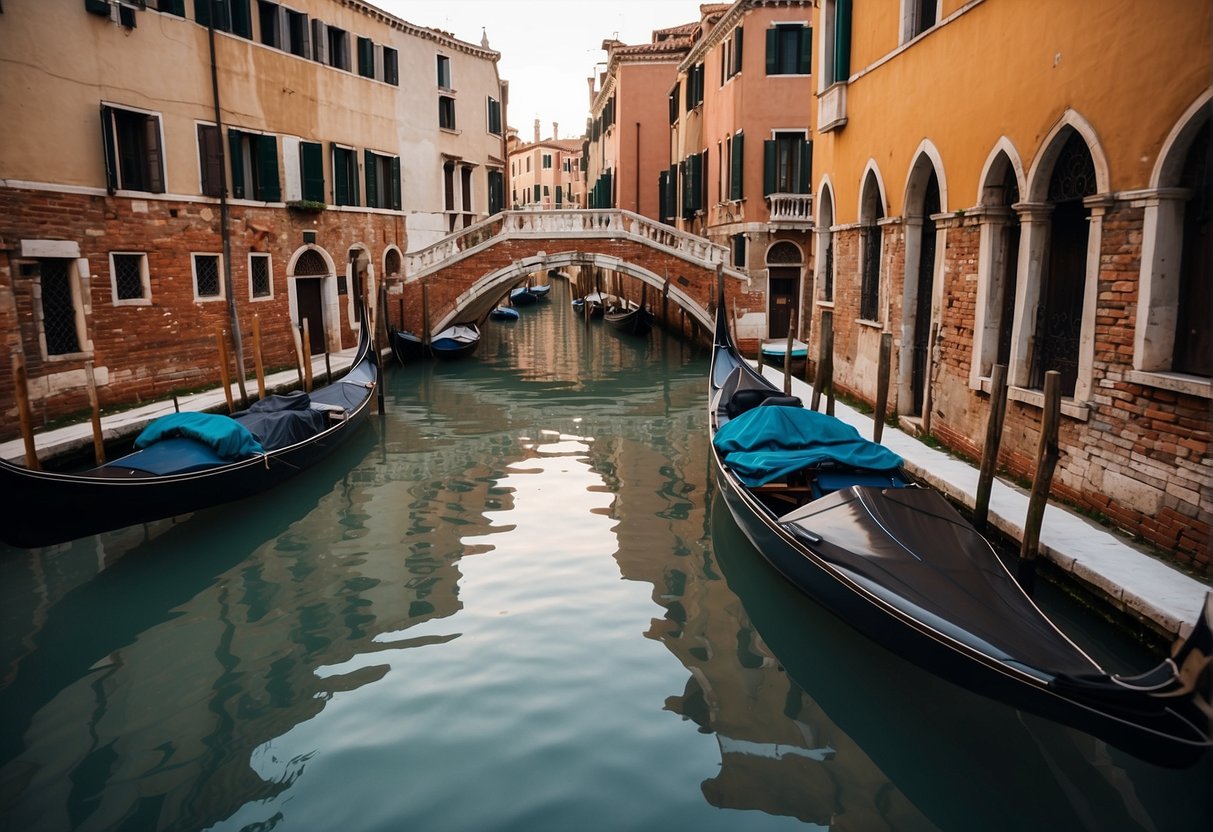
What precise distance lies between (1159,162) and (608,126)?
1895cm

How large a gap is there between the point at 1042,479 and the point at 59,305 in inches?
286

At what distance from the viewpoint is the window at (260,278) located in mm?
9852

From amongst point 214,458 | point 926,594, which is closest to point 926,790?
point 926,594

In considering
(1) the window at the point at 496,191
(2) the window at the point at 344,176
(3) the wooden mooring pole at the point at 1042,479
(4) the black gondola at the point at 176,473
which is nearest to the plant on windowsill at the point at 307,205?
(2) the window at the point at 344,176

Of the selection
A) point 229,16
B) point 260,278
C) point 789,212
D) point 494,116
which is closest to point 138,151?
point 229,16

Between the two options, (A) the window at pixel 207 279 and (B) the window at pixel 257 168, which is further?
(B) the window at pixel 257 168

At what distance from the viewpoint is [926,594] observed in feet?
10.4

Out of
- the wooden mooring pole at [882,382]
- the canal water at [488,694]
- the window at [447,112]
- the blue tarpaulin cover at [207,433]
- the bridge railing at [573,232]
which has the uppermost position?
the window at [447,112]

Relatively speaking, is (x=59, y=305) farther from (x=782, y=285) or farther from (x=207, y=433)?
(x=782, y=285)

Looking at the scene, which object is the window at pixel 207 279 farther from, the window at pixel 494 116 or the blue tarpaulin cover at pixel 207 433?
the window at pixel 494 116

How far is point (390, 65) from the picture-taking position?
12.5 metres

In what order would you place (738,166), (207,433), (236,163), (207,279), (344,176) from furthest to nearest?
(738,166)
(344,176)
(236,163)
(207,279)
(207,433)

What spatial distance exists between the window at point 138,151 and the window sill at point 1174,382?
25.6 ft

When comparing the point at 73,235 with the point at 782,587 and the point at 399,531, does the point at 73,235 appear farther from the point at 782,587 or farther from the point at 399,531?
the point at 782,587
